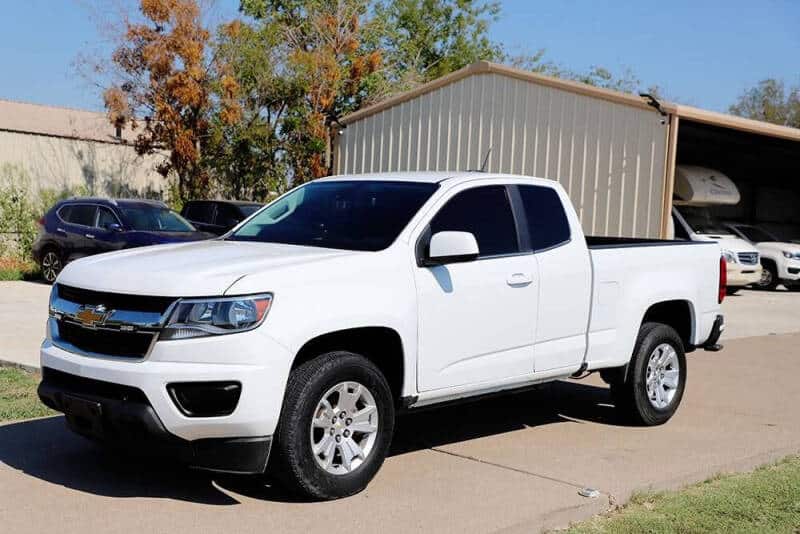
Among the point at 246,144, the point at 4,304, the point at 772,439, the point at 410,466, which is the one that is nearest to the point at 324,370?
the point at 410,466

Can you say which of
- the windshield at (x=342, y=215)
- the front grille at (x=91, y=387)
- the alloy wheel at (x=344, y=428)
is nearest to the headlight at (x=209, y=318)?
the front grille at (x=91, y=387)

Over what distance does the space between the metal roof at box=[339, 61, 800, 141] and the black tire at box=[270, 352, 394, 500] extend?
12.6 meters

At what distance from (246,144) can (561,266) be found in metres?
20.4

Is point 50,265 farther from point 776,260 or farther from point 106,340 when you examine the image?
point 776,260

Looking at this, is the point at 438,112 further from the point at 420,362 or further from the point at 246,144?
the point at 420,362

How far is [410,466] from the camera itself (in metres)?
6.23

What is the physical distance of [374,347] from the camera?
5.75m

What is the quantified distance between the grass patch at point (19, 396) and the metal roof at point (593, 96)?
11813 mm

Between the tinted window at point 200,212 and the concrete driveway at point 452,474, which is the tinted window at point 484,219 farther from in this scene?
the tinted window at point 200,212

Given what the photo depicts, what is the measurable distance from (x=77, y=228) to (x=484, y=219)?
1308 cm

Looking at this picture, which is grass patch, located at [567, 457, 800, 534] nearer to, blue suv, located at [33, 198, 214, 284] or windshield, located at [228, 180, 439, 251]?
windshield, located at [228, 180, 439, 251]

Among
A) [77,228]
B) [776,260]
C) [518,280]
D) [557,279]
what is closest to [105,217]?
[77,228]

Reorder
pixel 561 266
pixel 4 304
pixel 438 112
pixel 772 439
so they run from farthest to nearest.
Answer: pixel 438 112 → pixel 4 304 → pixel 772 439 → pixel 561 266

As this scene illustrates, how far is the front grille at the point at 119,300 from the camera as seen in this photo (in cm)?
500
